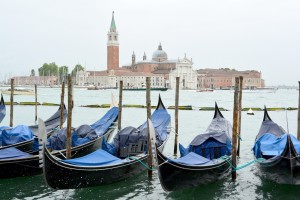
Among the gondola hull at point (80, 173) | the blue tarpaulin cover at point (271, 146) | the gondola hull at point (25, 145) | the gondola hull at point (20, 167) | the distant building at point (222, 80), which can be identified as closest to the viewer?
the gondola hull at point (80, 173)

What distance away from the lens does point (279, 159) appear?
5527 mm

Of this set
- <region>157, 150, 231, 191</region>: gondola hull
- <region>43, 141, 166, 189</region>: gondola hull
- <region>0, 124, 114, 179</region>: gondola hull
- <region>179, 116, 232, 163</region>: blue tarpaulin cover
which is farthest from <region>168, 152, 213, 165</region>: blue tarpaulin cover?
<region>0, 124, 114, 179</region>: gondola hull

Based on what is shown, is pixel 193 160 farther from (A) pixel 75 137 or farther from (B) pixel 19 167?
(B) pixel 19 167

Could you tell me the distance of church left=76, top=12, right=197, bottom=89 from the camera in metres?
Result: 71.3

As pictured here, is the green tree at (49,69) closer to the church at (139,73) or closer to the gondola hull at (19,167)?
the church at (139,73)

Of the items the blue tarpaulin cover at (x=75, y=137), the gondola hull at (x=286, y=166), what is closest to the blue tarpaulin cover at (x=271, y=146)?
the gondola hull at (x=286, y=166)

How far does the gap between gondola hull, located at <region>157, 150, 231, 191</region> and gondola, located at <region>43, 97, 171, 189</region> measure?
31.7 inches

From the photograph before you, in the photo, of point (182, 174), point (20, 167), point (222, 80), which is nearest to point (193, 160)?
point (182, 174)

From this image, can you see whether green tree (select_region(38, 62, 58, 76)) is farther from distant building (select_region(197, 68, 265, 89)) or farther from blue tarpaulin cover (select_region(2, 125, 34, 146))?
blue tarpaulin cover (select_region(2, 125, 34, 146))

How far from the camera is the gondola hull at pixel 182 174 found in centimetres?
516

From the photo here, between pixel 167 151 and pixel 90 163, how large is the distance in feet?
12.1

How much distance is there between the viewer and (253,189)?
6.11 m

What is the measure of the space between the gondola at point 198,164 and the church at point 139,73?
62.8 meters

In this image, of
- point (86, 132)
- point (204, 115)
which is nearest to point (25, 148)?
point (86, 132)
